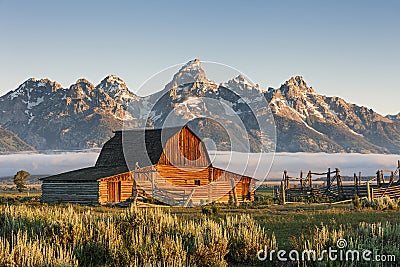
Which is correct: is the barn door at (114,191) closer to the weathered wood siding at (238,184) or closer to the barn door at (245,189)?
the weathered wood siding at (238,184)

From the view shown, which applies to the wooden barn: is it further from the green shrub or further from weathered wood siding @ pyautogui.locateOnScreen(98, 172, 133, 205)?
the green shrub

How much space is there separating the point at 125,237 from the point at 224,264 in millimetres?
3844

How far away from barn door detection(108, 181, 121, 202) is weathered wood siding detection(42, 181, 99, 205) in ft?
5.05

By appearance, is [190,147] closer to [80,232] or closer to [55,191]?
[55,191]

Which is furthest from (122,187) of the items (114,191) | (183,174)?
(183,174)

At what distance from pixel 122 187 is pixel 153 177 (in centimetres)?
300

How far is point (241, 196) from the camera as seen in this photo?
52.4m

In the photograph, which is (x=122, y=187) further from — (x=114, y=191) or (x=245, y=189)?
(x=245, y=189)

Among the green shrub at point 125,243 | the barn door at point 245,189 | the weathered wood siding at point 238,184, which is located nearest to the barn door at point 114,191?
the weathered wood siding at point 238,184

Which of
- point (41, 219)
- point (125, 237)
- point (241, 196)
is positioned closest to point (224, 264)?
point (125, 237)

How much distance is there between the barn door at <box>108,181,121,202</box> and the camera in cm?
4400

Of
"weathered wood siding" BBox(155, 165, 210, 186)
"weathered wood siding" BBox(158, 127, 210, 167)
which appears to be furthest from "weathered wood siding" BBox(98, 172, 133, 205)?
"weathered wood siding" BBox(158, 127, 210, 167)

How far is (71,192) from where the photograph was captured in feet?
146

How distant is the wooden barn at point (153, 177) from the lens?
44.0 meters
